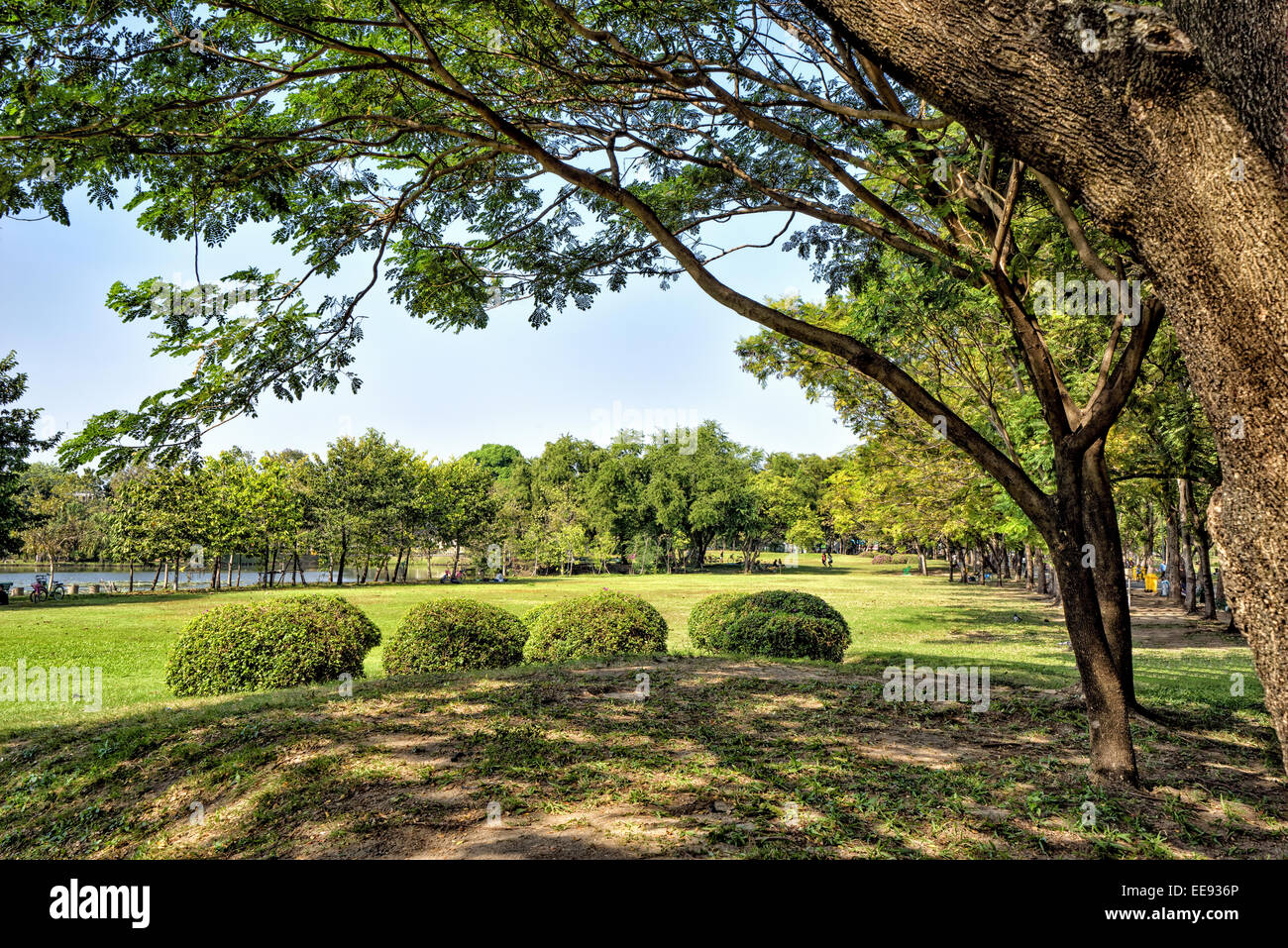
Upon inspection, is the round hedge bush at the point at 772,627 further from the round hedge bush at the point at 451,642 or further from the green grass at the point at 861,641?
the round hedge bush at the point at 451,642

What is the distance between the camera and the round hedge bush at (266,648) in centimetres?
958

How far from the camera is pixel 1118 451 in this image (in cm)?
1498

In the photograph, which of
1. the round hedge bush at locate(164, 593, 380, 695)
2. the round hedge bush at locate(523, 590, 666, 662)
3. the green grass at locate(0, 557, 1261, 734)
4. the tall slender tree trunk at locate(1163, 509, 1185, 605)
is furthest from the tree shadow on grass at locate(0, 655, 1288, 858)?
the tall slender tree trunk at locate(1163, 509, 1185, 605)

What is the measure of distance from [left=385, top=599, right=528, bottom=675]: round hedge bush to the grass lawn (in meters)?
1.15

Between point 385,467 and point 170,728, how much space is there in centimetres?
4113

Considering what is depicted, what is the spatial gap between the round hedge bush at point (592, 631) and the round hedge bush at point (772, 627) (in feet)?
4.01

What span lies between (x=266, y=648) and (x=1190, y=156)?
1096 centimetres

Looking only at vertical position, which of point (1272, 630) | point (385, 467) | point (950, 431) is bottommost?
point (1272, 630)

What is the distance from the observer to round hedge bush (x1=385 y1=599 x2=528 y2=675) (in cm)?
1035

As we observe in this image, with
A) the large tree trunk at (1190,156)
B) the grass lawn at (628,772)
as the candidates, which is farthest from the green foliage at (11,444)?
the large tree trunk at (1190,156)

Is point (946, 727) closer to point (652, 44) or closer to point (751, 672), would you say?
point (751, 672)

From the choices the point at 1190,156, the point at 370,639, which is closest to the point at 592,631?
the point at 370,639
